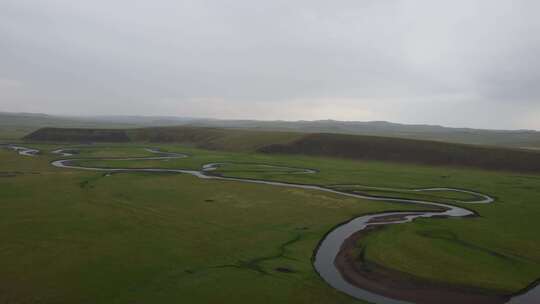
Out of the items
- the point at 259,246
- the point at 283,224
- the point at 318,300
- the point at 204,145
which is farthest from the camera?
the point at 204,145

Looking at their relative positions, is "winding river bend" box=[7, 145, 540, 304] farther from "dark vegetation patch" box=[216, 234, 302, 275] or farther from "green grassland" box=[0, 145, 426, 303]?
"dark vegetation patch" box=[216, 234, 302, 275]

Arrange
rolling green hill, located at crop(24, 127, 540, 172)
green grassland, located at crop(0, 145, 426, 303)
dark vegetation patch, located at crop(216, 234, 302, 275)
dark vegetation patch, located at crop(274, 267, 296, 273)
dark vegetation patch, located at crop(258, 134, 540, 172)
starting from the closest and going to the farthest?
green grassland, located at crop(0, 145, 426, 303), dark vegetation patch, located at crop(274, 267, 296, 273), dark vegetation patch, located at crop(216, 234, 302, 275), dark vegetation patch, located at crop(258, 134, 540, 172), rolling green hill, located at crop(24, 127, 540, 172)

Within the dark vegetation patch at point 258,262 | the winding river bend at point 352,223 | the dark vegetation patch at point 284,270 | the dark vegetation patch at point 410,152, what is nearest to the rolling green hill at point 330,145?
the dark vegetation patch at point 410,152

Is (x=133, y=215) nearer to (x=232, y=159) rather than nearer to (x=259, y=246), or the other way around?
(x=259, y=246)

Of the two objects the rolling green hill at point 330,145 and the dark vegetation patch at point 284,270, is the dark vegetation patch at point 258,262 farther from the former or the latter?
the rolling green hill at point 330,145

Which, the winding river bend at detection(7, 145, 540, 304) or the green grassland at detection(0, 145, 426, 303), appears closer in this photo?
the green grassland at detection(0, 145, 426, 303)

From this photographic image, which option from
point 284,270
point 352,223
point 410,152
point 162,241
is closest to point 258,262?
point 284,270

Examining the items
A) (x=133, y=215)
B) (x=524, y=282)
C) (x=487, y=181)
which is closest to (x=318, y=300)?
(x=524, y=282)

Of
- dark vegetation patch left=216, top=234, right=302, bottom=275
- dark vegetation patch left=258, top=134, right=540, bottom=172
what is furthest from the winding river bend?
dark vegetation patch left=258, top=134, right=540, bottom=172
